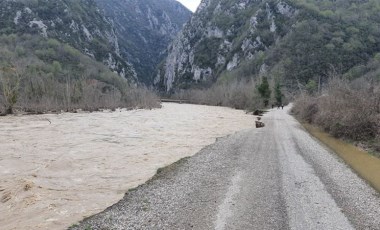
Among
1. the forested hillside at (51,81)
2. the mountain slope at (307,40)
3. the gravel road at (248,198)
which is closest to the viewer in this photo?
the gravel road at (248,198)

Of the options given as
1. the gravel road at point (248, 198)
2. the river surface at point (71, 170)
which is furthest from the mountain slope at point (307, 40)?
the gravel road at point (248, 198)

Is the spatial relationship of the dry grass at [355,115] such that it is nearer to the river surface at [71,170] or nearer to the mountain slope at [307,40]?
the river surface at [71,170]

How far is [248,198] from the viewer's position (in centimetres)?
1301

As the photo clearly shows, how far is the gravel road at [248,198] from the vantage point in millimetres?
10766

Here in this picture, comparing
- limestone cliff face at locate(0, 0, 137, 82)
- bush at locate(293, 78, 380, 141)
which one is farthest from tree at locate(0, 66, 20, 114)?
limestone cliff face at locate(0, 0, 137, 82)

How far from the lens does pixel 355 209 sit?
12.4 m

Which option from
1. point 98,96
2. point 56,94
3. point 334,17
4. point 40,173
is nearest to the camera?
point 40,173

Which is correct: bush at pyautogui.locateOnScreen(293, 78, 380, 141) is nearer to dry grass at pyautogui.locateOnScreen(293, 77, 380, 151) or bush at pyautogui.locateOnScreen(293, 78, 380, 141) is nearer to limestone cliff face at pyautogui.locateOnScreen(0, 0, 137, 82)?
dry grass at pyautogui.locateOnScreen(293, 77, 380, 151)

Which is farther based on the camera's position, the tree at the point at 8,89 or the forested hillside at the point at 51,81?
the forested hillside at the point at 51,81

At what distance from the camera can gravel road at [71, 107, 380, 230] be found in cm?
1077

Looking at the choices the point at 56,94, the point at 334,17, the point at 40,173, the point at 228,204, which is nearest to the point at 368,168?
the point at 228,204

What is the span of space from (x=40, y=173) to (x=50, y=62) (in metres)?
122

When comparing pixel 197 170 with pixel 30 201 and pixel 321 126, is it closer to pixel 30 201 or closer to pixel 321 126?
pixel 30 201

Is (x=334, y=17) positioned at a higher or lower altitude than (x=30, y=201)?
higher
